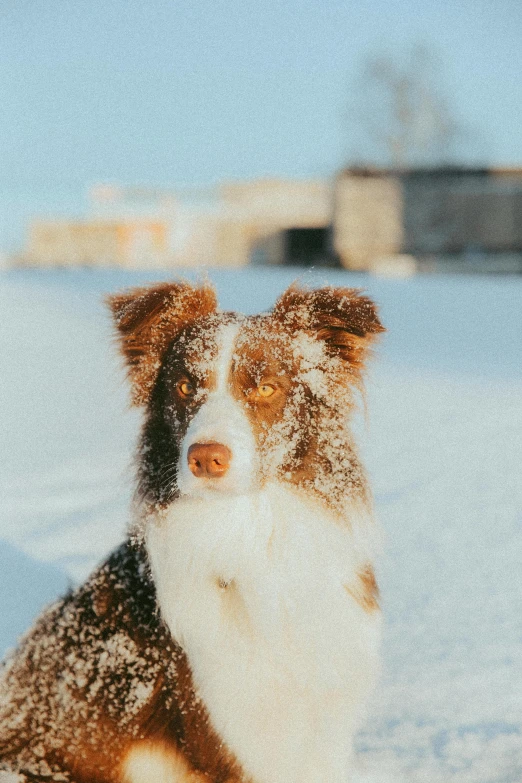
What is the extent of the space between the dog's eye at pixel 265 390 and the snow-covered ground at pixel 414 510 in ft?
1.75

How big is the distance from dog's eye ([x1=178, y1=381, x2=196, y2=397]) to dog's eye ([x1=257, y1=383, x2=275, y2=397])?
0.79ft

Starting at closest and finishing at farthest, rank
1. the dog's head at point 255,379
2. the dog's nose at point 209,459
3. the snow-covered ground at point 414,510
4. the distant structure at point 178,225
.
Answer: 1. the dog's nose at point 209,459
2. the dog's head at point 255,379
3. the snow-covered ground at point 414,510
4. the distant structure at point 178,225

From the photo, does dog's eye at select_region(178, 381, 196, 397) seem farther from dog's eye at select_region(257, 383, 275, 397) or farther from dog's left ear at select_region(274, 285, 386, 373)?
dog's left ear at select_region(274, 285, 386, 373)

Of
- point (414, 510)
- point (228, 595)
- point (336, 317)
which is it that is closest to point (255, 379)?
point (336, 317)

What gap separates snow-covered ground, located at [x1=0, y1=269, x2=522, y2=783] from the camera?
323 cm

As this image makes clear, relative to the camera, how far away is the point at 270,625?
8.70ft

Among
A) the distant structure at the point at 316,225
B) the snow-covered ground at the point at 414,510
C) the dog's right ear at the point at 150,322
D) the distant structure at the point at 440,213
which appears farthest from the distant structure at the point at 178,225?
the dog's right ear at the point at 150,322

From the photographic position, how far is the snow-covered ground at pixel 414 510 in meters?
3.23

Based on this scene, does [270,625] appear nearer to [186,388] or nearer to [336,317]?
[186,388]

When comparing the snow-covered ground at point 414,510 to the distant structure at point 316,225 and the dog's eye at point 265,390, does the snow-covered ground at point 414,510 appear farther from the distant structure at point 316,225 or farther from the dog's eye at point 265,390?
the distant structure at point 316,225

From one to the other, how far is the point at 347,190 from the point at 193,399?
2618 centimetres

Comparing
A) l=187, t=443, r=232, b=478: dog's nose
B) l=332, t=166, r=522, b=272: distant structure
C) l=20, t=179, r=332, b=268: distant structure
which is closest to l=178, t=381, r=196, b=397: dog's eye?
l=187, t=443, r=232, b=478: dog's nose

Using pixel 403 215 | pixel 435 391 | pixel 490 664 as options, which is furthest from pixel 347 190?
pixel 490 664

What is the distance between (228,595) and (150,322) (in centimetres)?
107
